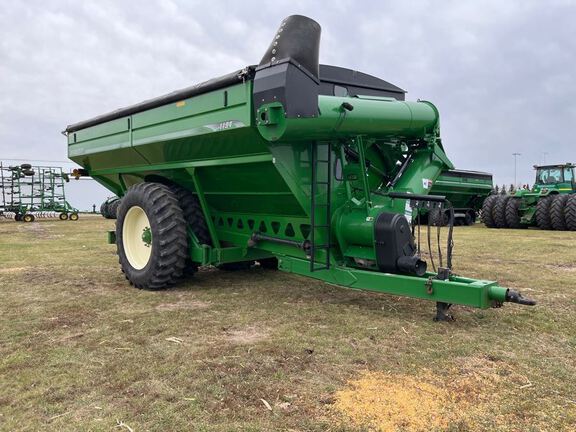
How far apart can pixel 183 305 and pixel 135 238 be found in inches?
65.4

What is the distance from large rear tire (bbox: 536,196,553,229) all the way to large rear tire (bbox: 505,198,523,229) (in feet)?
2.15

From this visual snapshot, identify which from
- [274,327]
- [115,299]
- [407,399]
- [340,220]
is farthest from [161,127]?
[407,399]

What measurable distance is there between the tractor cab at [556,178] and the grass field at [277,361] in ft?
47.4

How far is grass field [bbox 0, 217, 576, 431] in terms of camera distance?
2396 millimetres

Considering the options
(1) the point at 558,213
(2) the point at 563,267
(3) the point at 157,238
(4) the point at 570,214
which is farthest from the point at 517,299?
(1) the point at 558,213

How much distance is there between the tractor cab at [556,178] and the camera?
1784cm

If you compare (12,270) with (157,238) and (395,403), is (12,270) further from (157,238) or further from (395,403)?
(395,403)

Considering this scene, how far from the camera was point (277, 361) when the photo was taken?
10.2 feet

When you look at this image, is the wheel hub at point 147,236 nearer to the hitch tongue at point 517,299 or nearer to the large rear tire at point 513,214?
the hitch tongue at point 517,299

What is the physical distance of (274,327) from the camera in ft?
12.8

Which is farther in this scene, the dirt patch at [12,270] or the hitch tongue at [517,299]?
the dirt patch at [12,270]

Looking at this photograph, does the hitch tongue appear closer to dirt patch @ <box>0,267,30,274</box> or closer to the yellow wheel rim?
the yellow wheel rim

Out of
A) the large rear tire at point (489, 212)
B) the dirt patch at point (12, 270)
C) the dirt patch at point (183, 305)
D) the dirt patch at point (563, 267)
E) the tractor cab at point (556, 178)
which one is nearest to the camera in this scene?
the dirt patch at point (183, 305)

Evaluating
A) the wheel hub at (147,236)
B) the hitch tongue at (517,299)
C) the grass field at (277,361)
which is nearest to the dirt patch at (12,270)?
the grass field at (277,361)
